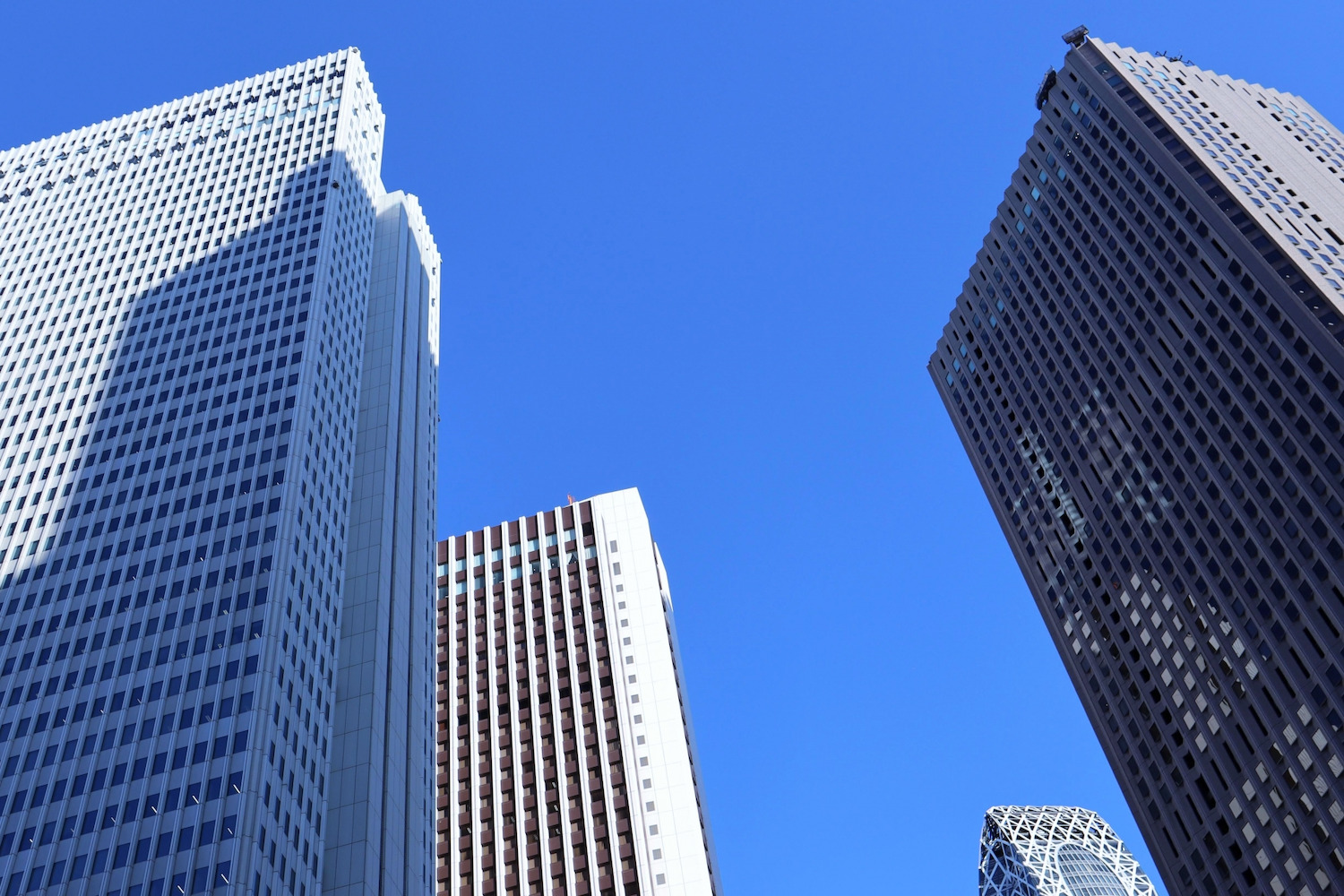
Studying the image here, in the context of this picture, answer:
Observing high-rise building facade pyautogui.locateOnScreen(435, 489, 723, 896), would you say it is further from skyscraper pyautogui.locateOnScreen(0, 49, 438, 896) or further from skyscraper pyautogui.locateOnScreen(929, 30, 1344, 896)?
skyscraper pyautogui.locateOnScreen(929, 30, 1344, 896)

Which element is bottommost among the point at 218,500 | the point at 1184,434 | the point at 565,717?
the point at 1184,434

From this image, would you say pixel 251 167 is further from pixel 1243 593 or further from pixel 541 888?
pixel 1243 593

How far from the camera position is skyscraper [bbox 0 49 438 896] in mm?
88438

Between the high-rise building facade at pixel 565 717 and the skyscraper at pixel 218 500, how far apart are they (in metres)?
21.3

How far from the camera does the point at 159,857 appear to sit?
8256 cm

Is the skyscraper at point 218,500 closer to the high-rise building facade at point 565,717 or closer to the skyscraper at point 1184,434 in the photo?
the high-rise building facade at point 565,717

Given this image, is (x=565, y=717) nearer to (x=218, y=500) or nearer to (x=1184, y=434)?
(x=218, y=500)

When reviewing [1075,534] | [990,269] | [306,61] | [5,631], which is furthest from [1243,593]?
[306,61]

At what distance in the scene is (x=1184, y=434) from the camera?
111562 mm

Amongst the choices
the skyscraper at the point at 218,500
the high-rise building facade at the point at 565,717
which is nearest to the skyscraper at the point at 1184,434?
the high-rise building facade at the point at 565,717

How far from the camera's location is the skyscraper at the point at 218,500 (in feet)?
290

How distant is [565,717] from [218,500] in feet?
169

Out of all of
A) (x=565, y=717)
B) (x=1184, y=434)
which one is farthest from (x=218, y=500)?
(x=1184, y=434)

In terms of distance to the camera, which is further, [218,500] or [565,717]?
[565,717]
